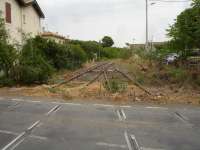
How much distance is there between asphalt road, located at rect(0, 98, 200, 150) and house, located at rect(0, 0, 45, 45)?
1504 centimetres

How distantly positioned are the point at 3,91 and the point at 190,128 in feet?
40.5

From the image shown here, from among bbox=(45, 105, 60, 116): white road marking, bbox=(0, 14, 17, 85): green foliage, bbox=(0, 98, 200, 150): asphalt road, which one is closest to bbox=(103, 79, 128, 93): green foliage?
bbox=(0, 98, 200, 150): asphalt road

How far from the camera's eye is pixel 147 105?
51.3 feet

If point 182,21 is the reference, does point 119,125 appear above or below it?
below

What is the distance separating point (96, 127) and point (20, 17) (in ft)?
77.5

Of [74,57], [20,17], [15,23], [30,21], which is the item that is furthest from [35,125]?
[74,57]

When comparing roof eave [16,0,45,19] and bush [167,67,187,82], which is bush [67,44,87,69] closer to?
roof eave [16,0,45,19]

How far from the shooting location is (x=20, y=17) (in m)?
32.3

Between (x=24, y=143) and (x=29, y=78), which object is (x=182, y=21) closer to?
(x=29, y=78)

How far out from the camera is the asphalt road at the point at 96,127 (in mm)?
8727

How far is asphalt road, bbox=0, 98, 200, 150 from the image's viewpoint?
8.73 m


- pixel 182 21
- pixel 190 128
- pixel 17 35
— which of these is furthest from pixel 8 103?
pixel 17 35

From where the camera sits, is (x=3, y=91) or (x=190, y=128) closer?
(x=190, y=128)

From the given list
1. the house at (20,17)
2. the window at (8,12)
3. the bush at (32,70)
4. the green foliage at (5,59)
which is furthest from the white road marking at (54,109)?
the window at (8,12)
